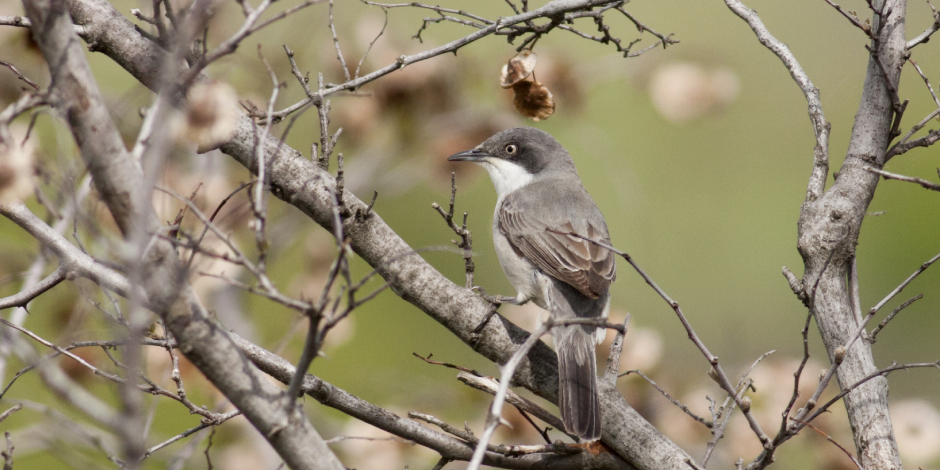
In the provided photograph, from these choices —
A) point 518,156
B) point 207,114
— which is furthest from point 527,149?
point 207,114

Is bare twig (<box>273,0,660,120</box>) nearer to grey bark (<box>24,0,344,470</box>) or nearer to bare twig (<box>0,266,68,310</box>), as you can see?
bare twig (<box>0,266,68,310</box>)

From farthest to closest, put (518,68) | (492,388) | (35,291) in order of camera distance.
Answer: (518,68) → (492,388) → (35,291)

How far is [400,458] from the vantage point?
14.9 feet

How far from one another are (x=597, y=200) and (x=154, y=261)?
8.86 m

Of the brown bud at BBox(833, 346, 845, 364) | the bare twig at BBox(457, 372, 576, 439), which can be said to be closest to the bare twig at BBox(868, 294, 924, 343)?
the brown bud at BBox(833, 346, 845, 364)

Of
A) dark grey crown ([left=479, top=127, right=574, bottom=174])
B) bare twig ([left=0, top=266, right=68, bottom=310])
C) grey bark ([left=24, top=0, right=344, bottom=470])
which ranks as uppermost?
dark grey crown ([left=479, top=127, right=574, bottom=174])

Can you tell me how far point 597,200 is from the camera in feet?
33.4

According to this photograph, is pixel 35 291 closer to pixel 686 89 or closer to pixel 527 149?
pixel 527 149

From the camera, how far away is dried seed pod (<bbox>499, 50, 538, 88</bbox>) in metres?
3.54

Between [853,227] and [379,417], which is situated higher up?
[853,227]

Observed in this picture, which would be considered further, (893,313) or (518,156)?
(518,156)

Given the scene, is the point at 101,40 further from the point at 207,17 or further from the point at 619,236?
the point at 619,236

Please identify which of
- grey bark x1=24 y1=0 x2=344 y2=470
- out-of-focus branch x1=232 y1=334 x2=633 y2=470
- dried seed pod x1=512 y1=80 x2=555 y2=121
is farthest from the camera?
dried seed pod x1=512 y1=80 x2=555 y2=121

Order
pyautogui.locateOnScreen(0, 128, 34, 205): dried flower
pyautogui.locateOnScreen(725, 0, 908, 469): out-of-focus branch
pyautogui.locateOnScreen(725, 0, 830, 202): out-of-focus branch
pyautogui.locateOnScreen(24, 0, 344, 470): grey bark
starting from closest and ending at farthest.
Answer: pyautogui.locateOnScreen(24, 0, 344, 470): grey bark, pyautogui.locateOnScreen(0, 128, 34, 205): dried flower, pyautogui.locateOnScreen(725, 0, 908, 469): out-of-focus branch, pyautogui.locateOnScreen(725, 0, 830, 202): out-of-focus branch
